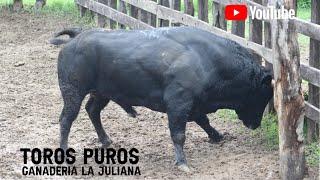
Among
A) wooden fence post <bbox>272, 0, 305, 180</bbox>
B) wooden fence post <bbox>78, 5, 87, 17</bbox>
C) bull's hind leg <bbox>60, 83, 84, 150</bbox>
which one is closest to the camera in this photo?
wooden fence post <bbox>272, 0, 305, 180</bbox>

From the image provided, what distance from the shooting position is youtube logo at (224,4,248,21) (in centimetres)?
862

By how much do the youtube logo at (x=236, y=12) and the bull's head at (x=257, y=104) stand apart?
1.52 meters

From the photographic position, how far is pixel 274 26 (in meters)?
6.15

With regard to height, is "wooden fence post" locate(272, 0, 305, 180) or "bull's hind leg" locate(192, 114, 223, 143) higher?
"wooden fence post" locate(272, 0, 305, 180)

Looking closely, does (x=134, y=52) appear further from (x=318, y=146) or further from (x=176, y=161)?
(x=318, y=146)

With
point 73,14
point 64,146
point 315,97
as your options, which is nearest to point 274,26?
point 315,97

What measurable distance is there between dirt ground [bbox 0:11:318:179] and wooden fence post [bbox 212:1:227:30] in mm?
1214

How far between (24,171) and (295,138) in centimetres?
242

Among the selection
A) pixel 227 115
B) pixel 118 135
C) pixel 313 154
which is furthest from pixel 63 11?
pixel 313 154

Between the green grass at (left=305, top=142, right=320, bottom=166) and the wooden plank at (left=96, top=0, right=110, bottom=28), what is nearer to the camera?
the green grass at (left=305, top=142, right=320, bottom=166)

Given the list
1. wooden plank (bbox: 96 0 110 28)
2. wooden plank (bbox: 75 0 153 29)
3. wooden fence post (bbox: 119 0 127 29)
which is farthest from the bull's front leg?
wooden plank (bbox: 96 0 110 28)

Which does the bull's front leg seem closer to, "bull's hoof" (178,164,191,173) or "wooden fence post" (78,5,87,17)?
"bull's hoof" (178,164,191,173)

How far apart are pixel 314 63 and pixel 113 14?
5961 millimetres

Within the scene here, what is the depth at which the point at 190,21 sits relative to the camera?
9891mm
